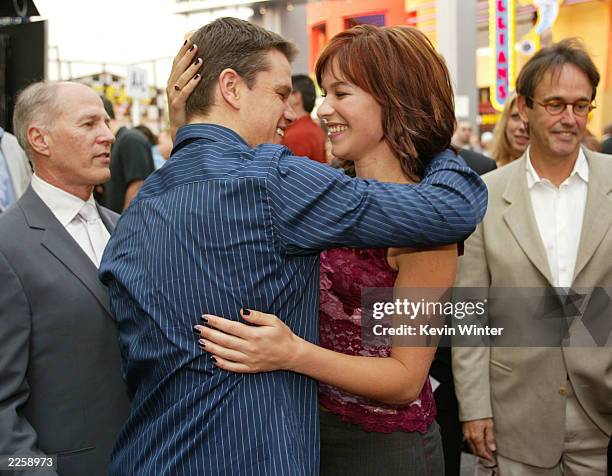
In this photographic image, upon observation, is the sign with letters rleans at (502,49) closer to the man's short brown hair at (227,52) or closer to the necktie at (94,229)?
the necktie at (94,229)

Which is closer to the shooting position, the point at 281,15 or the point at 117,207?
the point at 117,207

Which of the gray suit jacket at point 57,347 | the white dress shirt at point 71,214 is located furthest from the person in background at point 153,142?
the gray suit jacket at point 57,347

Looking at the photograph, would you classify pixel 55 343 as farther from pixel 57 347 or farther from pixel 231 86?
pixel 231 86

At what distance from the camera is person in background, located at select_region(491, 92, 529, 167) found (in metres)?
4.27

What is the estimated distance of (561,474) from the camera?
8.06 ft

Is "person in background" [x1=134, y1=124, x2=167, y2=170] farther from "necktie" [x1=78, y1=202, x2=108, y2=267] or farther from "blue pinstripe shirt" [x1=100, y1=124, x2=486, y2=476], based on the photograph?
"blue pinstripe shirt" [x1=100, y1=124, x2=486, y2=476]

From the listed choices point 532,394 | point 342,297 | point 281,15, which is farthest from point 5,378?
point 281,15

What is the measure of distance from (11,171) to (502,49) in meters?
13.0

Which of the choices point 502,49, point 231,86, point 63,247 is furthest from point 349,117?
point 502,49

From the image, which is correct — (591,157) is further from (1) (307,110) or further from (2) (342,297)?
(1) (307,110)

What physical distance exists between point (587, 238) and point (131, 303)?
168 centimetres

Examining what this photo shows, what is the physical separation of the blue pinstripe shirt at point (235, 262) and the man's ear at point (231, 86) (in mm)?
102

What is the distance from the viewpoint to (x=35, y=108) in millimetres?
2334

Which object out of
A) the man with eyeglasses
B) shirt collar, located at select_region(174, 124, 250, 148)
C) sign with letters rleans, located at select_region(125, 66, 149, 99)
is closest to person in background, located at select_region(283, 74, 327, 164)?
the man with eyeglasses
